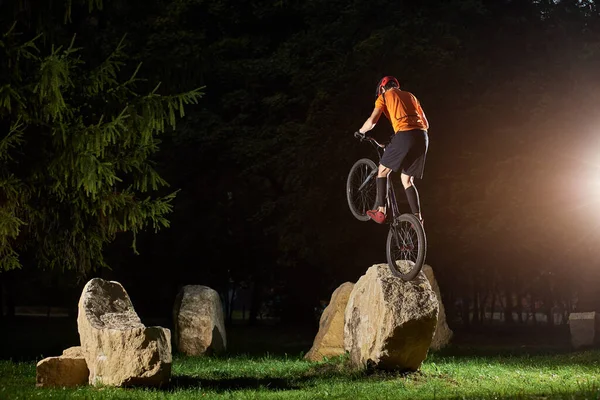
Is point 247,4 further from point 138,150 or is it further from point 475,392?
point 475,392

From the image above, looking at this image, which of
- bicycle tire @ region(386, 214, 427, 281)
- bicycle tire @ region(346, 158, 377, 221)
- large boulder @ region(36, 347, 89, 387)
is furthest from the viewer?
bicycle tire @ region(346, 158, 377, 221)

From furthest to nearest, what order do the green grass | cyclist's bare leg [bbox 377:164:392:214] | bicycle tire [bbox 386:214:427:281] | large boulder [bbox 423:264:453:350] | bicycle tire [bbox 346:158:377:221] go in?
1. large boulder [bbox 423:264:453:350]
2. bicycle tire [bbox 346:158:377:221]
3. cyclist's bare leg [bbox 377:164:392:214]
4. bicycle tire [bbox 386:214:427:281]
5. the green grass

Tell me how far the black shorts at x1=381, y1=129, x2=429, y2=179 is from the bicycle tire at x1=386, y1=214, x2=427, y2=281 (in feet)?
2.56

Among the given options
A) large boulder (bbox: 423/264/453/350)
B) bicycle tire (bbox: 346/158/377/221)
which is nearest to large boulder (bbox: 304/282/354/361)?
large boulder (bbox: 423/264/453/350)

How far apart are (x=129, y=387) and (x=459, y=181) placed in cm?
1649

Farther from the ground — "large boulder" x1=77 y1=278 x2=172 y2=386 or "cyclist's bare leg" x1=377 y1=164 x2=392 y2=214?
"cyclist's bare leg" x1=377 y1=164 x2=392 y2=214

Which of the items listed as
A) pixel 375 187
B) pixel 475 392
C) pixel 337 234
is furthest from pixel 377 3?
pixel 475 392

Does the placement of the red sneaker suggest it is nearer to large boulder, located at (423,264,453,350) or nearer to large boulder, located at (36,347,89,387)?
large boulder, located at (36,347,89,387)

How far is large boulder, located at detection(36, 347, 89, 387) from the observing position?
15391mm

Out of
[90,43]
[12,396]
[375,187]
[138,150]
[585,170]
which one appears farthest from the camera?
[585,170]

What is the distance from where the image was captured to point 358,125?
2922 centimetres

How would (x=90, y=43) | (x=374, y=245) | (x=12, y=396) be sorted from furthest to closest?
(x=374, y=245) → (x=90, y=43) → (x=12, y=396)

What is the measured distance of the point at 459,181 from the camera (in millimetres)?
28906

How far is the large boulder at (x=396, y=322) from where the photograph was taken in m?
16.0
